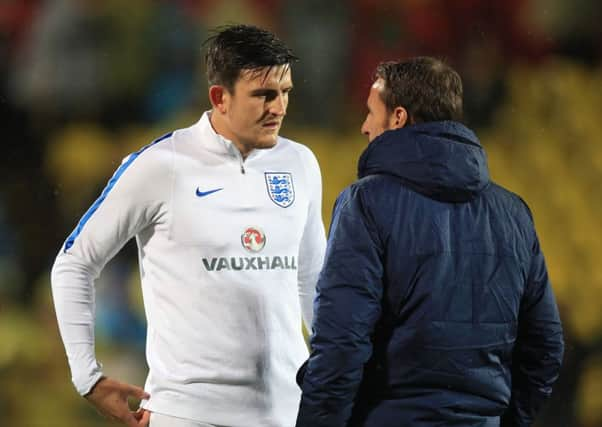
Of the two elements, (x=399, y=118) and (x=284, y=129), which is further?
(x=284, y=129)

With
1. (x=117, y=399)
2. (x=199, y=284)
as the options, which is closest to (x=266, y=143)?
(x=199, y=284)

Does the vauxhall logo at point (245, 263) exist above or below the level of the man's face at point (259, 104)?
below

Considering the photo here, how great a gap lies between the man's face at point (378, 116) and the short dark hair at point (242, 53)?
0.26 meters

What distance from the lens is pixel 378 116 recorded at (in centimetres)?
149

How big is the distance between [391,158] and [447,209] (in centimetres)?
11

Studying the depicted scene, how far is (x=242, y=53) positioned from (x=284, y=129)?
204 cm

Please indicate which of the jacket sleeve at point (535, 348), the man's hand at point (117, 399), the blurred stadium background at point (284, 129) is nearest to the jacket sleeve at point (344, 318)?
the jacket sleeve at point (535, 348)

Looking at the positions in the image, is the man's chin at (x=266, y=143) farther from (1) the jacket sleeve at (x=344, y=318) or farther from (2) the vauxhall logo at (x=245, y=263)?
(1) the jacket sleeve at (x=344, y=318)

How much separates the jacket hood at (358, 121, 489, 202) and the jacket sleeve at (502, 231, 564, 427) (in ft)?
0.60

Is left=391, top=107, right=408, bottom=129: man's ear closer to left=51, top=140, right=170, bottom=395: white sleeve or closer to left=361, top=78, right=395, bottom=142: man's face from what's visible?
Result: left=361, top=78, right=395, bottom=142: man's face

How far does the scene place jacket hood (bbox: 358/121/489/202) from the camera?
139 cm

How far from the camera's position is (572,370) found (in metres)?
3.59

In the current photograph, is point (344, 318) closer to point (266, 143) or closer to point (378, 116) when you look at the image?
point (378, 116)

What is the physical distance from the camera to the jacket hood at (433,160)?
1392mm
